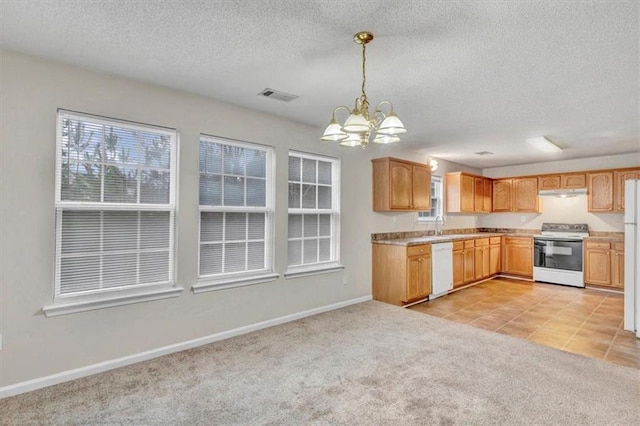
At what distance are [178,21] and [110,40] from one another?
608 mm

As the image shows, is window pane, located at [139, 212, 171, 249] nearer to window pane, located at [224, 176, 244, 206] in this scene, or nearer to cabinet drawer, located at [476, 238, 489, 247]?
window pane, located at [224, 176, 244, 206]

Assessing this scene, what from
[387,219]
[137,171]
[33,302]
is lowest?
[33,302]

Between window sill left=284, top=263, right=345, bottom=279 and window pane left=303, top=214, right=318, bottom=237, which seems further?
window pane left=303, top=214, right=318, bottom=237

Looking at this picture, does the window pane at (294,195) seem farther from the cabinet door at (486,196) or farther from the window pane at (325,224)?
the cabinet door at (486,196)

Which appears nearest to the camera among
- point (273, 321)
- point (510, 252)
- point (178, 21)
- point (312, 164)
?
point (178, 21)

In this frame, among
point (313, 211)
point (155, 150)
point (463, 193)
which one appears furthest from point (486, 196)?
point (155, 150)

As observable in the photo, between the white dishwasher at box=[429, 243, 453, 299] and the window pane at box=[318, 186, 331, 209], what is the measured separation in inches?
72.6

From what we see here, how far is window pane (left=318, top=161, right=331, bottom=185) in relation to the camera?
4.50m

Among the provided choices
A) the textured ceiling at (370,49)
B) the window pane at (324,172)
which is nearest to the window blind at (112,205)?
the textured ceiling at (370,49)

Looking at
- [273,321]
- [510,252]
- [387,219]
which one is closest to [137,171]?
[273,321]

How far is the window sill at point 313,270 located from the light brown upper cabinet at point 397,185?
116 centimetres

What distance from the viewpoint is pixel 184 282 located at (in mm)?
3211

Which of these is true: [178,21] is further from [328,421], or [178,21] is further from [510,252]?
[510,252]

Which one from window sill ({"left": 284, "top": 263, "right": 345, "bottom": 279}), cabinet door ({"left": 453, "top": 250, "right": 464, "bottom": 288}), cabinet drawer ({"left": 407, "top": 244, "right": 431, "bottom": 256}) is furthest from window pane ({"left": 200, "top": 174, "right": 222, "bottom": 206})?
cabinet door ({"left": 453, "top": 250, "right": 464, "bottom": 288})
